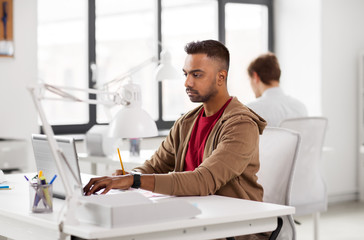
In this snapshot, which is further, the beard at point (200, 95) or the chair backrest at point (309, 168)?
the chair backrest at point (309, 168)

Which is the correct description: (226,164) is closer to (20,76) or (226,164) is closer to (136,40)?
(20,76)

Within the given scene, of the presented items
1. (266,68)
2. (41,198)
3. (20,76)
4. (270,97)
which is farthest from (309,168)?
(20,76)

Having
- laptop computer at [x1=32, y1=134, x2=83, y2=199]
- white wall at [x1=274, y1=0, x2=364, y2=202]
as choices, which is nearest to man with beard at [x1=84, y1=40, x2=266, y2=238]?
laptop computer at [x1=32, y1=134, x2=83, y2=199]

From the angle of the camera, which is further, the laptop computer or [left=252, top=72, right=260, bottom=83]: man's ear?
[left=252, top=72, right=260, bottom=83]: man's ear

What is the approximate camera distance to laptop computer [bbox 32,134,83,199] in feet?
6.82

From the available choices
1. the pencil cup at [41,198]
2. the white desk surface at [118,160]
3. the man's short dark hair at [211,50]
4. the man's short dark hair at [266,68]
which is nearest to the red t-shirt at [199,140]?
the man's short dark hair at [211,50]

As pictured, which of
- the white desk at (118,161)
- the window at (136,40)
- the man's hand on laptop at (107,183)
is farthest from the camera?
the window at (136,40)

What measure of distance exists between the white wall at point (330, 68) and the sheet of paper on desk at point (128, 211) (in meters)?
4.31

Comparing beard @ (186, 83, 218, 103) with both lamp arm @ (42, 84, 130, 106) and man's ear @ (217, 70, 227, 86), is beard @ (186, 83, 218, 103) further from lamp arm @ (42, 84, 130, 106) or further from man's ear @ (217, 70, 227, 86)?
lamp arm @ (42, 84, 130, 106)

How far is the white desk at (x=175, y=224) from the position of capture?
6.02 ft

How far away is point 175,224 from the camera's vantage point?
1.91 metres

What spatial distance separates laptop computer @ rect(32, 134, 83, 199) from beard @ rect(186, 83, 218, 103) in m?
0.62

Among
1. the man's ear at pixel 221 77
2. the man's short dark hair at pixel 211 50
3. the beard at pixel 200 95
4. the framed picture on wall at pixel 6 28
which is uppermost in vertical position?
the framed picture on wall at pixel 6 28

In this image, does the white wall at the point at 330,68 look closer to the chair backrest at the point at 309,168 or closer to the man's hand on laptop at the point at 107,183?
the chair backrest at the point at 309,168
